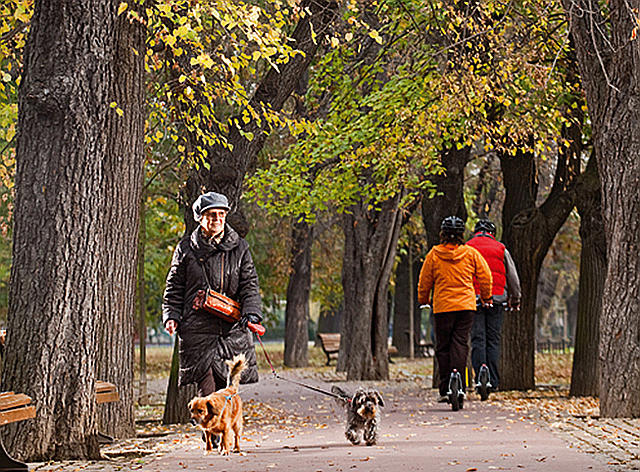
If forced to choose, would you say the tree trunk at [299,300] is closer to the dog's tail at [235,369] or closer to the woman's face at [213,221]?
the woman's face at [213,221]

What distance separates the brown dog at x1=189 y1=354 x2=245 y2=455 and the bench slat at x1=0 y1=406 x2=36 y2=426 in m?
1.22

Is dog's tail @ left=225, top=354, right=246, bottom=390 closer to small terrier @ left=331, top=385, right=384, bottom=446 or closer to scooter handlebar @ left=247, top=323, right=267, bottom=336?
scooter handlebar @ left=247, top=323, right=267, bottom=336

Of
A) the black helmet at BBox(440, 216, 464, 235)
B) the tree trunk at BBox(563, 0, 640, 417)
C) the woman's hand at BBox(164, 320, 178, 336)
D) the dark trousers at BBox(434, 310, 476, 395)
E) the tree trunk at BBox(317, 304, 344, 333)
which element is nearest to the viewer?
the woman's hand at BBox(164, 320, 178, 336)

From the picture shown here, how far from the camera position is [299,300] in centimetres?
3130

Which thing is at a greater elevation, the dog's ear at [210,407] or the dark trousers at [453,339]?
the dark trousers at [453,339]

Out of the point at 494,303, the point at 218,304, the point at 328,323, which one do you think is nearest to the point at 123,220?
the point at 218,304

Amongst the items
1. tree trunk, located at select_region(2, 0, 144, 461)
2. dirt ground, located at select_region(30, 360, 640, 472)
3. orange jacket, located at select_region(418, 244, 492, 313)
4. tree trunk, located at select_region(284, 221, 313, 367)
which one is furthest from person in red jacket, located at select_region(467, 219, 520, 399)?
tree trunk, located at select_region(284, 221, 313, 367)

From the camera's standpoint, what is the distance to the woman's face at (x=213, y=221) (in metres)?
9.23

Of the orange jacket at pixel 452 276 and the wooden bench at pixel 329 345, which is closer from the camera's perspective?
the orange jacket at pixel 452 276

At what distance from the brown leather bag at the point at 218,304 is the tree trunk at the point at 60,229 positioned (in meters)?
0.97

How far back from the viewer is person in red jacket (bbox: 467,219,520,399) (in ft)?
47.4

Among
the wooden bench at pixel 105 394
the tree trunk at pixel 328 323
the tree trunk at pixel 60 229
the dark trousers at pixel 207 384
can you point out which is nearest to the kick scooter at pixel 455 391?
the dark trousers at pixel 207 384

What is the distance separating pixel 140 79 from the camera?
36.2 feet

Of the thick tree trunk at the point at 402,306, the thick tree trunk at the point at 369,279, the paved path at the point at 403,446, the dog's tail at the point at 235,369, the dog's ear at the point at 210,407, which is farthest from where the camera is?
the thick tree trunk at the point at 402,306
